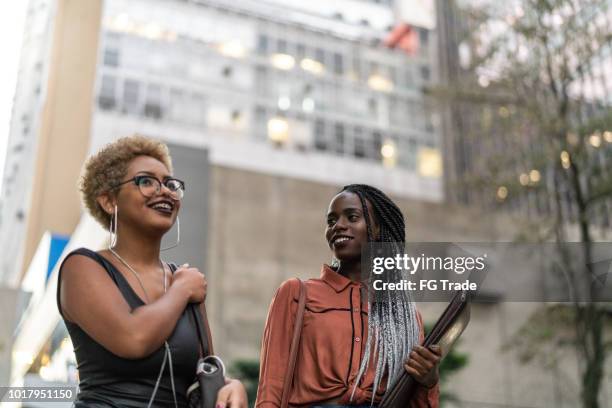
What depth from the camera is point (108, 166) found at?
12.4 feet

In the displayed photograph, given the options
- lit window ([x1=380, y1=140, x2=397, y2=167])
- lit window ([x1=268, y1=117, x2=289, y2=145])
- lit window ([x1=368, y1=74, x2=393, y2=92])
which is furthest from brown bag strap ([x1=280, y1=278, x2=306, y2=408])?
lit window ([x1=368, y1=74, x2=393, y2=92])

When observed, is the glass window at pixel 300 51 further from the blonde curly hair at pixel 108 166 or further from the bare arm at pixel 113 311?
the bare arm at pixel 113 311

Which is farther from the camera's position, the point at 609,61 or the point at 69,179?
the point at 69,179

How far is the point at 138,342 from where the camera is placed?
3154 millimetres

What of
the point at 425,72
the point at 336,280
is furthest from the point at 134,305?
the point at 425,72

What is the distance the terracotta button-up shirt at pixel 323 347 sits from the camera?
378 cm

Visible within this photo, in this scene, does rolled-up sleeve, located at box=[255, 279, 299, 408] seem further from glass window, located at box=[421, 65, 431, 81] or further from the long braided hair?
glass window, located at box=[421, 65, 431, 81]

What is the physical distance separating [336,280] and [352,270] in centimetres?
10

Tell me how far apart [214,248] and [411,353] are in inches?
1087

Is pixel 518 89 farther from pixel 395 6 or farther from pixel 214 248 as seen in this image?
pixel 395 6

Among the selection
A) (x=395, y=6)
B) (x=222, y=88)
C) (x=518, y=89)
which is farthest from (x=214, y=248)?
(x=395, y=6)

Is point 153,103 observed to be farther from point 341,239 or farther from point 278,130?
point 341,239

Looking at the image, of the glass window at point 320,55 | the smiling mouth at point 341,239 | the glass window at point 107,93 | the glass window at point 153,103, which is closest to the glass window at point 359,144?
the glass window at point 320,55

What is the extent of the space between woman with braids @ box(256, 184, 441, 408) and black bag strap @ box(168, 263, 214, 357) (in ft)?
1.77
